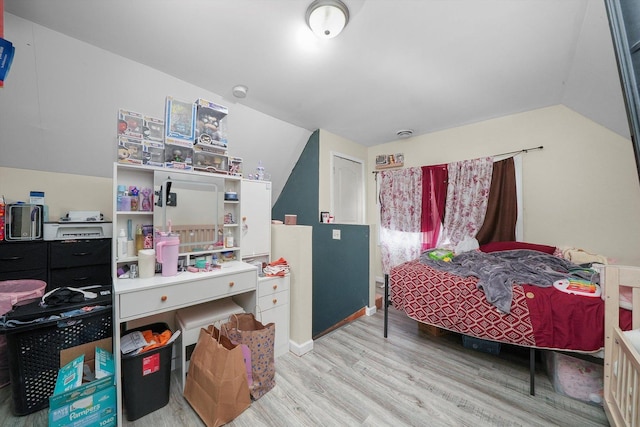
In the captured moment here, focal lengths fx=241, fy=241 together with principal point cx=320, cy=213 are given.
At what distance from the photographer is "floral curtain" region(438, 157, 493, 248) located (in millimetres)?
3150

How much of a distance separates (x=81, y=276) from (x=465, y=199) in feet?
13.7

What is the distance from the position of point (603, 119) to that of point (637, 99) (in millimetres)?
2983

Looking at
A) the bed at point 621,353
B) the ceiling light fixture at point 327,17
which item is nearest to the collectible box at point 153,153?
the ceiling light fixture at point 327,17

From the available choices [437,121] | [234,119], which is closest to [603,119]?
[437,121]

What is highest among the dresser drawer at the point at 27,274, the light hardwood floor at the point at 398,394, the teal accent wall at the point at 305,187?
the teal accent wall at the point at 305,187

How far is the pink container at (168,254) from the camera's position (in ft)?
5.45

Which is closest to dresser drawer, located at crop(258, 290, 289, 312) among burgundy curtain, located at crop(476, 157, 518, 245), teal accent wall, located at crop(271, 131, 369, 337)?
teal accent wall, located at crop(271, 131, 369, 337)

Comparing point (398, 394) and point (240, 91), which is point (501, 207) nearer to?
point (398, 394)

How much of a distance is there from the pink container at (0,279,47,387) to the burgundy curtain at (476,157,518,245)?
4326mm

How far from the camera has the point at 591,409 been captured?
1583 mm

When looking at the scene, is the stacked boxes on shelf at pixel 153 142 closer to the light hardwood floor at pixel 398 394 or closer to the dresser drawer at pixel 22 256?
the dresser drawer at pixel 22 256

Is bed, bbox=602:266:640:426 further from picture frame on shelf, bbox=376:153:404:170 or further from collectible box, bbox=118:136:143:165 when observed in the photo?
collectible box, bbox=118:136:143:165

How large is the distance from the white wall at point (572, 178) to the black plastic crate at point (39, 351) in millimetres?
2700

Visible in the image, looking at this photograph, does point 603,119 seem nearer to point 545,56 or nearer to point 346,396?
point 545,56
